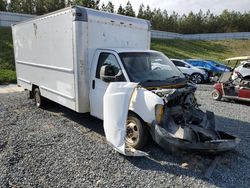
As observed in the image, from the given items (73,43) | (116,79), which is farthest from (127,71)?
(73,43)

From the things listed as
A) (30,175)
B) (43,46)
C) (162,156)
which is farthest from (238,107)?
(30,175)

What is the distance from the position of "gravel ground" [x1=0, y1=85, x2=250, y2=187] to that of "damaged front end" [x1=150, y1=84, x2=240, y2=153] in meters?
0.36

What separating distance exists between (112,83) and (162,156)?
5.33 feet

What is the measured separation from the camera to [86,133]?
223 inches

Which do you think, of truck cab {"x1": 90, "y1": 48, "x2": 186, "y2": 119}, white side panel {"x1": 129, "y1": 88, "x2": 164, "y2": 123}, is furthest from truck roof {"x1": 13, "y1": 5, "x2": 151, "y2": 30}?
white side panel {"x1": 129, "y1": 88, "x2": 164, "y2": 123}

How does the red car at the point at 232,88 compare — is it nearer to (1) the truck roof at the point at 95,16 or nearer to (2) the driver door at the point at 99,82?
(1) the truck roof at the point at 95,16

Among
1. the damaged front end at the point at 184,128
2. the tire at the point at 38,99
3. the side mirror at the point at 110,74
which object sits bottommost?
the tire at the point at 38,99

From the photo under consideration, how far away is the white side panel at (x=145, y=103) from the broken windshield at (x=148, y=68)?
0.42m

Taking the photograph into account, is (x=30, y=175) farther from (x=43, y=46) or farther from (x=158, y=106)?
(x=43, y=46)

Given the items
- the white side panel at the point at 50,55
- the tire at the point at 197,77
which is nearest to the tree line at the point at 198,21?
the tire at the point at 197,77

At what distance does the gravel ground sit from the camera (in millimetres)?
3693

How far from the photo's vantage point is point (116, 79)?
16.1 feet

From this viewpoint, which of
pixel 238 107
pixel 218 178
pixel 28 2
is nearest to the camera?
pixel 218 178

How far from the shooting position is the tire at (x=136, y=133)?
4.54 metres
